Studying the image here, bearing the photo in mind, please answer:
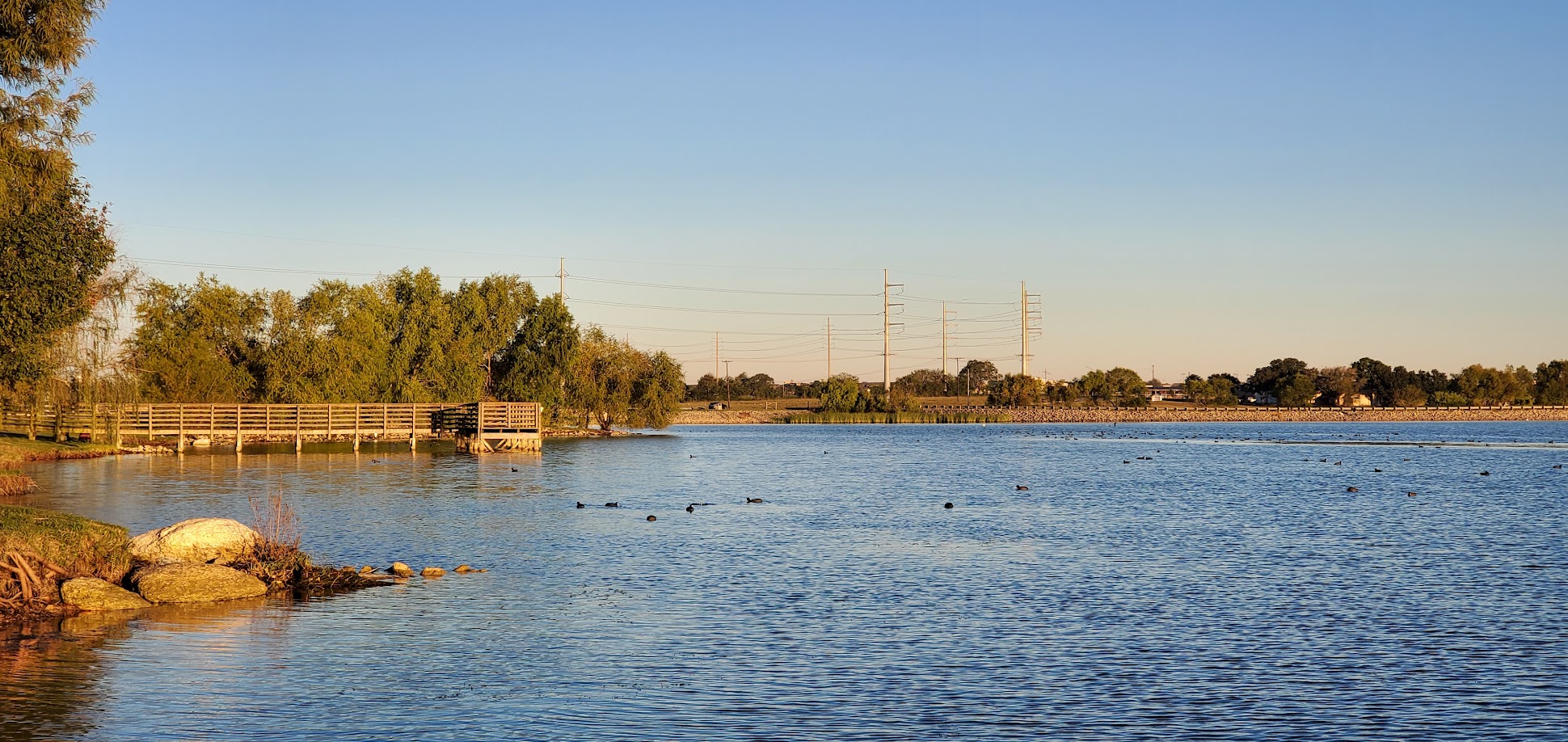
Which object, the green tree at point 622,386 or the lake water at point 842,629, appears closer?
the lake water at point 842,629

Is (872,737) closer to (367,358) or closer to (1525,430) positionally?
(367,358)

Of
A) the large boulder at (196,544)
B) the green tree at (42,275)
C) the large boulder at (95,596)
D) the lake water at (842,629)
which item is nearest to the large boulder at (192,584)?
the large boulder at (95,596)

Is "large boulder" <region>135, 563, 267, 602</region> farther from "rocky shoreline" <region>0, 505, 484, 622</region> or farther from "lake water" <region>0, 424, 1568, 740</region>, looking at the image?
"lake water" <region>0, 424, 1568, 740</region>

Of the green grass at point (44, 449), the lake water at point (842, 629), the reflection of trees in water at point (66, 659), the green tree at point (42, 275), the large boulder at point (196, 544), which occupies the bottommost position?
the lake water at point (842, 629)

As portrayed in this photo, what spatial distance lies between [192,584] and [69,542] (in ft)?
7.03

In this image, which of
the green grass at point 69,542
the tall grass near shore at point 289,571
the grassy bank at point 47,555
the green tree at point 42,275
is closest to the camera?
the grassy bank at point 47,555

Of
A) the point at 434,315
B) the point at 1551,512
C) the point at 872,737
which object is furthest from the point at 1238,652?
the point at 434,315

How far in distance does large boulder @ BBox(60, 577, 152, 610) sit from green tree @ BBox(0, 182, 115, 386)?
22135mm

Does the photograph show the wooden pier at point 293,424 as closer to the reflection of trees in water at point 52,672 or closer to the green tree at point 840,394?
the reflection of trees in water at point 52,672

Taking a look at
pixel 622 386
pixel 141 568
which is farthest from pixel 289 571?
pixel 622 386

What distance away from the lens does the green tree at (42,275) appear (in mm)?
41562

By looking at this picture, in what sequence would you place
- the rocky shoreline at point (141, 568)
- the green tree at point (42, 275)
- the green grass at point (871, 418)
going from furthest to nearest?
the green grass at point (871, 418) < the green tree at point (42, 275) < the rocky shoreline at point (141, 568)

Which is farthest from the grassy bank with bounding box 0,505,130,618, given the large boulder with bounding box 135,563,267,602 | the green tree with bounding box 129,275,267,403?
the green tree with bounding box 129,275,267,403

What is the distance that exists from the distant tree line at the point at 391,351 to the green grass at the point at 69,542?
47491 millimetres
